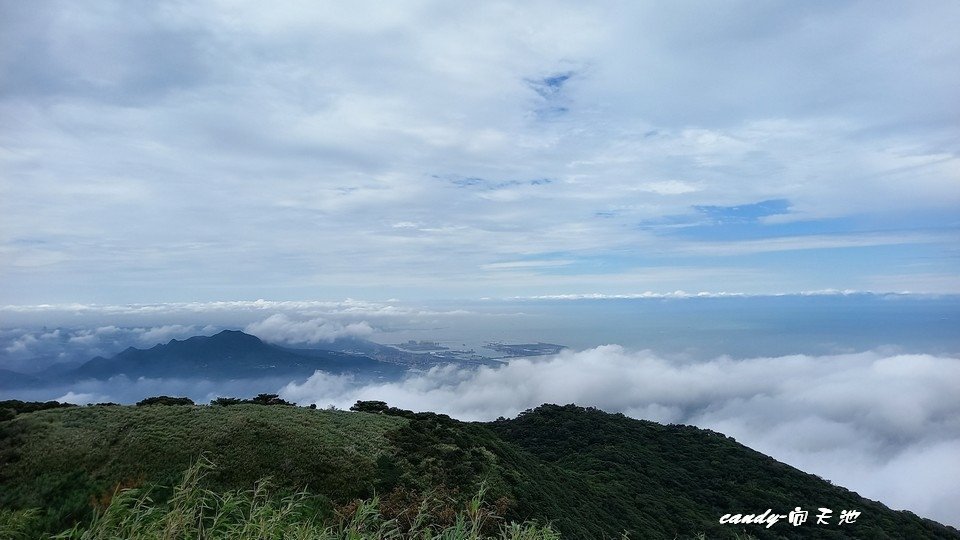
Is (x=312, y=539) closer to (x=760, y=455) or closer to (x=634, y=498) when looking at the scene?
(x=634, y=498)

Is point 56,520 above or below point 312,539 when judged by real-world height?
below

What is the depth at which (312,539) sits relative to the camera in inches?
339

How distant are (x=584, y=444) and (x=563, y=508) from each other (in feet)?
103

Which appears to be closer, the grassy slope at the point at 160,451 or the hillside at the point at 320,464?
the grassy slope at the point at 160,451

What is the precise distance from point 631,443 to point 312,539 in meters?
53.6

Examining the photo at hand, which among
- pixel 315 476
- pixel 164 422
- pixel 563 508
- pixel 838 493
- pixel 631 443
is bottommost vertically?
pixel 838 493

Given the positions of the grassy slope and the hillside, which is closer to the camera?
the grassy slope

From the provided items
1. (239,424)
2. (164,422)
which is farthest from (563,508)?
(164,422)

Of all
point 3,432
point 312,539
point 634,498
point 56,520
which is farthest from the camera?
point 634,498

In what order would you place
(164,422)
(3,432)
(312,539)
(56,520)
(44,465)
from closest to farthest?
1. (312,539)
2. (56,520)
3. (44,465)
4. (3,432)
5. (164,422)

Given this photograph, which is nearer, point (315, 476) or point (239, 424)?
point (315, 476)

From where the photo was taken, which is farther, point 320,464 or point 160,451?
point 320,464

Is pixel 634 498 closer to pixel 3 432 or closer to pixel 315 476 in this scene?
pixel 315 476

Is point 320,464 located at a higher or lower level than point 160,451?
lower
